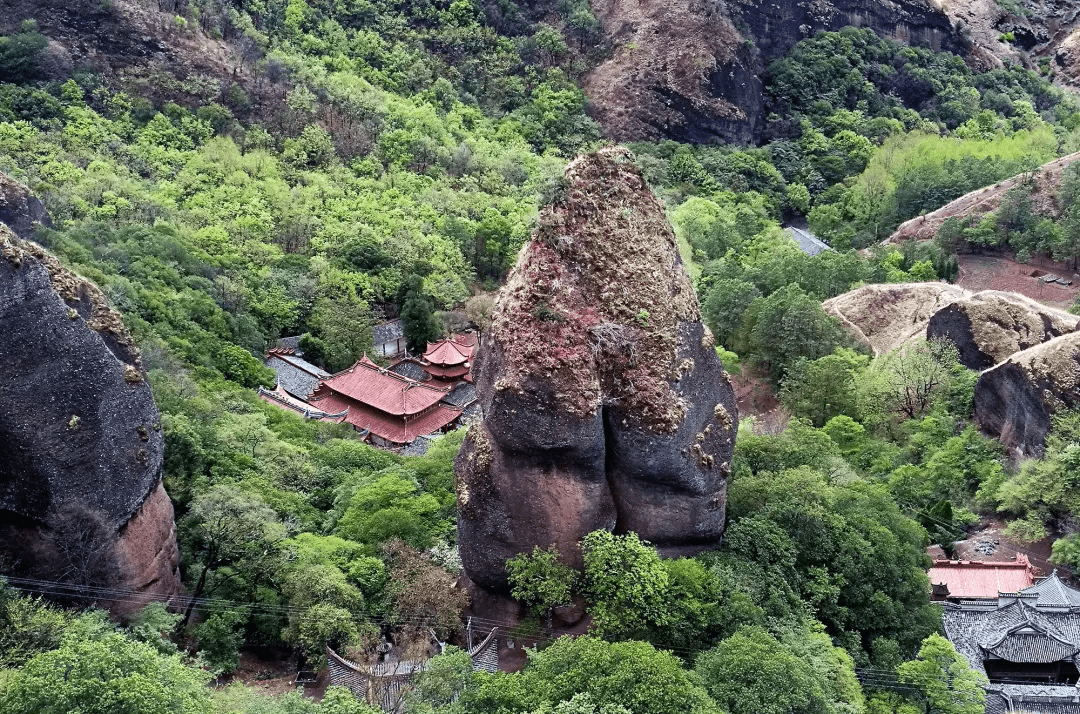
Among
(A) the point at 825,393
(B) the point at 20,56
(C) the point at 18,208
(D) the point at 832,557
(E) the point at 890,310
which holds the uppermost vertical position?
(D) the point at 832,557

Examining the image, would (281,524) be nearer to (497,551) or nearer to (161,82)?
(497,551)

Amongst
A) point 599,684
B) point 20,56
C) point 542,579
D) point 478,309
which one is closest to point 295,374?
point 478,309

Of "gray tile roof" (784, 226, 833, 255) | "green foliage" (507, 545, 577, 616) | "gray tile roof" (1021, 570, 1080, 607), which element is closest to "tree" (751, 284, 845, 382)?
"gray tile roof" (1021, 570, 1080, 607)

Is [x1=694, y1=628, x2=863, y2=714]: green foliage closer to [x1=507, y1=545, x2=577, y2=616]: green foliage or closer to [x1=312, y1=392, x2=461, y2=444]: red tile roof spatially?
[x1=507, y1=545, x2=577, y2=616]: green foliage

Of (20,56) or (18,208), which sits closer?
(18,208)

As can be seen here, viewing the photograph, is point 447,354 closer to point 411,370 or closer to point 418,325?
point 411,370

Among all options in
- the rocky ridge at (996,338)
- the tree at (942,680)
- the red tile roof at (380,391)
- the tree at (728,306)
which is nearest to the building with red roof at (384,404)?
the red tile roof at (380,391)

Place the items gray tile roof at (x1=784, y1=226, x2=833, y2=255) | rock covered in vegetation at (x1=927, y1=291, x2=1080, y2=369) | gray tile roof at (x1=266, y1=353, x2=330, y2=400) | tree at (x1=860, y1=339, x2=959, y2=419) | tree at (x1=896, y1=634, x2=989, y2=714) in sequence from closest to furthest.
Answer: tree at (x1=896, y1=634, x2=989, y2=714), rock covered in vegetation at (x1=927, y1=291, x2=1080, y2=369), tree at (x1=860, y1=339, x2=959, y2=419), gray tile roof at (x1=266, y1=353, x2=330, y2=400), gray tile roof at (x1=784, y1=226, x2=833, y2=255)

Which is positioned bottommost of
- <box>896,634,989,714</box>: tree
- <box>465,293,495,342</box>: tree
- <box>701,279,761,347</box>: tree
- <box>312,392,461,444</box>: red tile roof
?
<box>465,293,495,342</box>: tree
